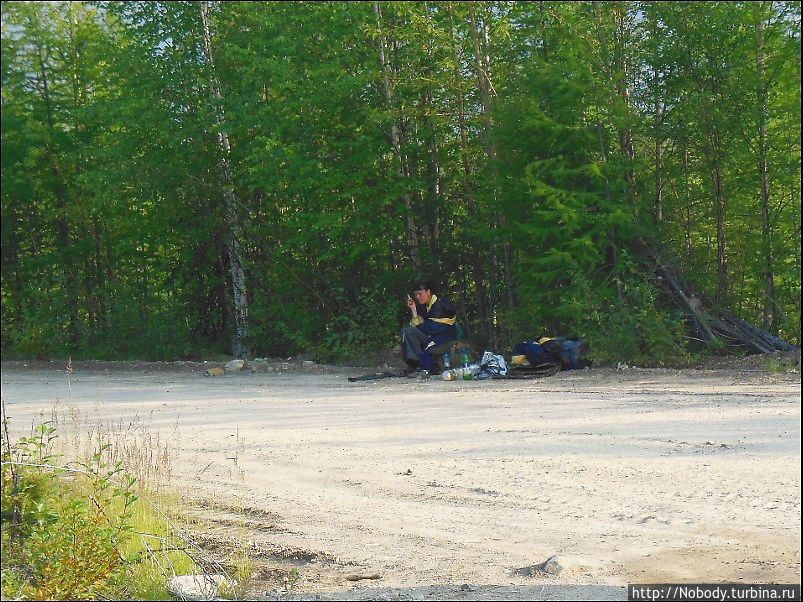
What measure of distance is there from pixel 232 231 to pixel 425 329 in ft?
26.2

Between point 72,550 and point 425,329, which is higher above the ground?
point 425,329

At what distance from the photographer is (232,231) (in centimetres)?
2272

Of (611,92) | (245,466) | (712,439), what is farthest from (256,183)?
(712,439)

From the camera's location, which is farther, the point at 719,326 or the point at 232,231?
the point at 232,231

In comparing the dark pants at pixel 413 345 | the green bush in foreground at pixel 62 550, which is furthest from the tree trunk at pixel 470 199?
the green bush in foreground at pixel 62 550

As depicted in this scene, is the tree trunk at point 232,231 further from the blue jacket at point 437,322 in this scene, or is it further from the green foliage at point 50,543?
the green foliage at point 50,543

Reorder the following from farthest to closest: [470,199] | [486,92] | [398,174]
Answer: [470,199] < [398,174] < [486,92]

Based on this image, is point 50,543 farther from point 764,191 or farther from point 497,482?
point 764,191

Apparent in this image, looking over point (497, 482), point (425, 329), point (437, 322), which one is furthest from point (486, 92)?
point (497, 482)

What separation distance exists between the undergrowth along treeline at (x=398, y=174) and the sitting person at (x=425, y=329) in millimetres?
1743

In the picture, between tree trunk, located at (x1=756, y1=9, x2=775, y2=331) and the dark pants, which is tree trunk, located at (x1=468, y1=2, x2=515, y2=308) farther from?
tree trunk, located at (x1=756, y1=9, x2=775, y2=331)

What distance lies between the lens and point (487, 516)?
722 centimetres

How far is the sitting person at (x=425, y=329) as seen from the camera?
16062 mm

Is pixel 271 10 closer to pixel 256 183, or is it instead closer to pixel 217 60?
pixel 217 60
